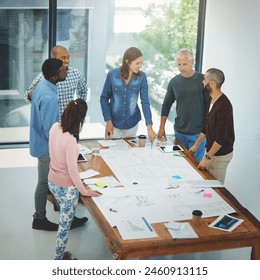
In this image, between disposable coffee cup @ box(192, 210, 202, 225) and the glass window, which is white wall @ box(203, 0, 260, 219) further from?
disposable coffee cup @ box(192, 210, 202, 225)

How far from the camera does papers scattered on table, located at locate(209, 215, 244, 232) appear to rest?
12.6 feet

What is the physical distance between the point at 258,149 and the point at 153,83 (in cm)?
152

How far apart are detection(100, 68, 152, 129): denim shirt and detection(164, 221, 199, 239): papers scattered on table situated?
6.20ft

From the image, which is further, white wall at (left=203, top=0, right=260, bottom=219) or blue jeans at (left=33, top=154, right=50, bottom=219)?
white wall at (left=203, top=0, right=260, bottom=219)

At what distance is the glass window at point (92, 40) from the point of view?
277 inches

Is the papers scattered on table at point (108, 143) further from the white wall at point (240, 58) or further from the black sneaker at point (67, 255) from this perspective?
the white wall at point (240, 58)

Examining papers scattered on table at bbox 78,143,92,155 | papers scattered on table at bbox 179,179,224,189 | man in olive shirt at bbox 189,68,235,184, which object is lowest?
papers scattered on table at bbox 179,179,224,189

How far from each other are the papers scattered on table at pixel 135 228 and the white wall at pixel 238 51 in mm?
3966

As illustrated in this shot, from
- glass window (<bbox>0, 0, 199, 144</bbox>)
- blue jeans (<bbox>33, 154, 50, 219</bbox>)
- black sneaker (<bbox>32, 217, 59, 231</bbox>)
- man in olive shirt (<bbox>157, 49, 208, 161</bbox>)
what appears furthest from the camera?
glass window (<bbox>0, 0, 199, 144</bbox>)

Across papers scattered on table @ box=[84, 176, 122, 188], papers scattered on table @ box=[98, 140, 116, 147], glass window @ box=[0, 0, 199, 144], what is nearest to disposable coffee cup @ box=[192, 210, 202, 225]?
papers scattered on table @ box=[84, 176, 122, 188]

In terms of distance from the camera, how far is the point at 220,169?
499cm
